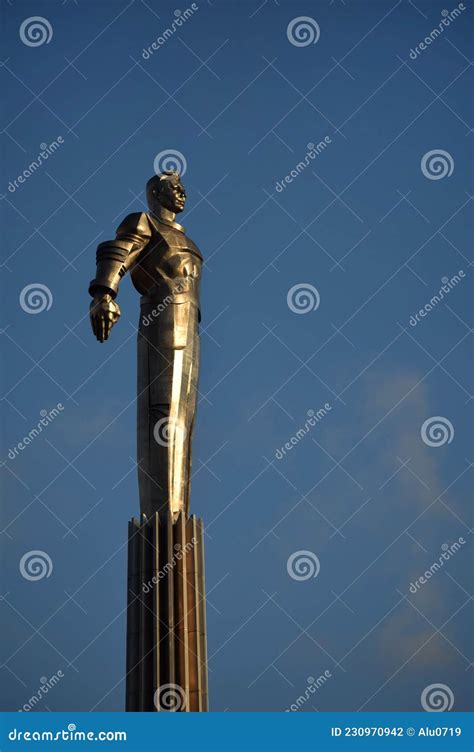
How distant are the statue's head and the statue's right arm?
791mm

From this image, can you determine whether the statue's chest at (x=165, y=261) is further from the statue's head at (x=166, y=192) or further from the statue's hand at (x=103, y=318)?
the statue's hand at (x=103, y=318)

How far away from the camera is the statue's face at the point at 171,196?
71.9 ft

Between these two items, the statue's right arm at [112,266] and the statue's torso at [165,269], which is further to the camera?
the statue's torso at [165,269]

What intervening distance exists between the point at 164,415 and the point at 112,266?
9.85ft

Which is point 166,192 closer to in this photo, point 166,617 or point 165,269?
point 165,269

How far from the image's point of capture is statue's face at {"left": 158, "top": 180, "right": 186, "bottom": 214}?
862 inches

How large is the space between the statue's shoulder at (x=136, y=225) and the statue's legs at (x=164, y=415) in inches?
69.4

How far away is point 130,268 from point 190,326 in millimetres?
1642

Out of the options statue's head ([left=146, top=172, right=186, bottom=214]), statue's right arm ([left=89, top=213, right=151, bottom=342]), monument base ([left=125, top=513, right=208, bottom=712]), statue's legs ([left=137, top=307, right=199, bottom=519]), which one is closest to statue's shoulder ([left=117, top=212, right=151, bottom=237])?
statue's right arm ([left=89, top=213, right=151, bottom=342])

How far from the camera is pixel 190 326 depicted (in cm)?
2092

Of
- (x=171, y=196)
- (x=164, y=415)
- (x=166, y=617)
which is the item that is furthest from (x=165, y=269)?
(x=166, y=617)

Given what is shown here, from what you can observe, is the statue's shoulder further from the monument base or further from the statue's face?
the monument base

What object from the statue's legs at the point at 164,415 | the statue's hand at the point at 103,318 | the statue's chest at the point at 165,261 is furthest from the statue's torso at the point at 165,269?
the statue's hand at the point at 103,318

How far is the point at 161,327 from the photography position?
2067cm
